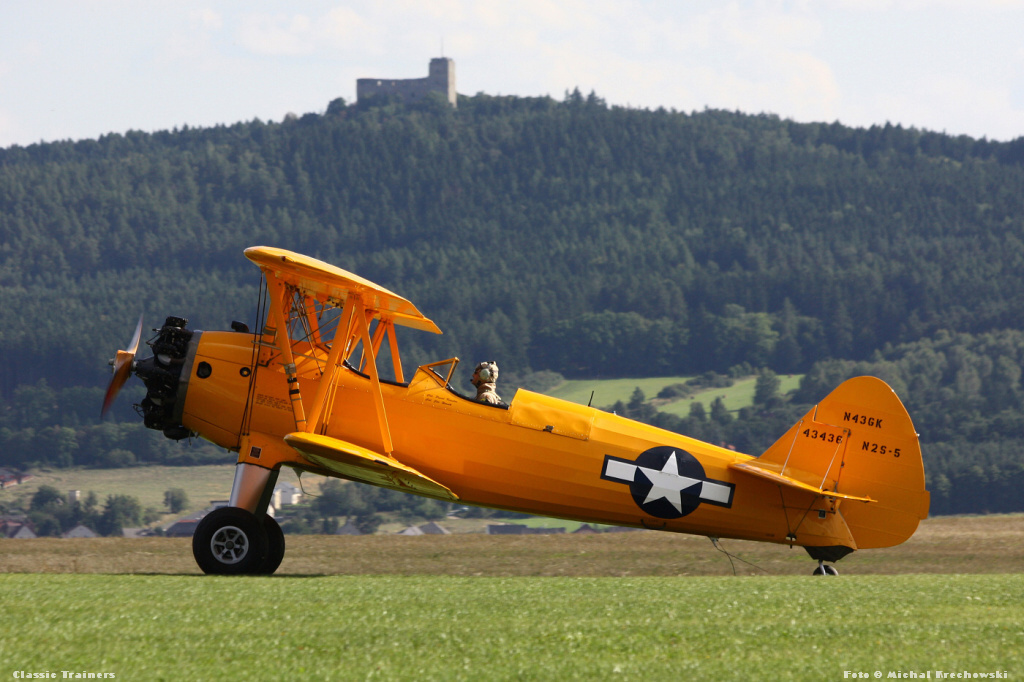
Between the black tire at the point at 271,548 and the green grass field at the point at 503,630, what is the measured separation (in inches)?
52.9

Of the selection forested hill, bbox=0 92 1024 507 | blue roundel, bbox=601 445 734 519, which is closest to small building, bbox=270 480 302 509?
forested hill, bbox=0 92 1024 507

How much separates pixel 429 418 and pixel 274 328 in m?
1.88

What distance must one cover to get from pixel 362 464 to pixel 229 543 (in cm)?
171

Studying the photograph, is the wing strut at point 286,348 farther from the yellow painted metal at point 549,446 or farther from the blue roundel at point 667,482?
the blue roundel at point 667,482

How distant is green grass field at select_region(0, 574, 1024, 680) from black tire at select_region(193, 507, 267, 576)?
3.81 feet

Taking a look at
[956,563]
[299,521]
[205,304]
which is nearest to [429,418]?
[956,563]

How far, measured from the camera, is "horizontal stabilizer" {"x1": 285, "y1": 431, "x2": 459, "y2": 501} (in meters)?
10.1

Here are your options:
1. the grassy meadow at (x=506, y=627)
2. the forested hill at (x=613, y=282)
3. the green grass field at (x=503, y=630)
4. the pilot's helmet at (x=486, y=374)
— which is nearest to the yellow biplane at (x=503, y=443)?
the pilot's helmet at (x=486, y=374)

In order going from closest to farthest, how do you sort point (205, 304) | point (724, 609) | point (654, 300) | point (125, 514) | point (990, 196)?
point (724, 609)
point (125, 514)
point (205, 304)
point (654, 300)
point (990, 196)

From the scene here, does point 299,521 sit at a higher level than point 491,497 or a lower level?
lower

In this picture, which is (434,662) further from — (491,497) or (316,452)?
(491,497)

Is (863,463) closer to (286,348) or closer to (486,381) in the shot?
(486,381)

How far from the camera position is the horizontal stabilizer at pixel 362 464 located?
10.1m

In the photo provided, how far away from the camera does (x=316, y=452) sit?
1021cm
